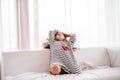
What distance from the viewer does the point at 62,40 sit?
8.46ft

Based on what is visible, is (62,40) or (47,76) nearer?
(47,76)

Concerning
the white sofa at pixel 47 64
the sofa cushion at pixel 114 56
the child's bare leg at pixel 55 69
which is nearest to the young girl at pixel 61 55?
the child's bare leg at pixel 55 69

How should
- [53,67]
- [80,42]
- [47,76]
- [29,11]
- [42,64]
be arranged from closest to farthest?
[47,76], [53,67], [42,64], [29,11], [80,42]

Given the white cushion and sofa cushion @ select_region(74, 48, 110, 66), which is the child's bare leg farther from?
sofa cushion @ select_region(74, 48, 110, 66)

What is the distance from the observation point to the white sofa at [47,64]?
2169mm

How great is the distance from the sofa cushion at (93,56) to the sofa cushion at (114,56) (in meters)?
0.07

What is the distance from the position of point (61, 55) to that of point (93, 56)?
0.56 m

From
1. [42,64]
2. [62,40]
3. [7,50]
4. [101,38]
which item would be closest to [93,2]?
[101,38]

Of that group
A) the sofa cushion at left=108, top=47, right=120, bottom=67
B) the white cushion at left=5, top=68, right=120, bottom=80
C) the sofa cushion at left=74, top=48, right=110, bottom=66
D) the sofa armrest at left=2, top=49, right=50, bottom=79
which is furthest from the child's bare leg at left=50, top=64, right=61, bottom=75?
the sofa cushion at left=108, top=47, right=120, bottom=67

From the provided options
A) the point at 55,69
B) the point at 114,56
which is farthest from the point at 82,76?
the point at 114,56

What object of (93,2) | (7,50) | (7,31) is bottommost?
(7,50)

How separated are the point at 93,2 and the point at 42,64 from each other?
1.32 metres

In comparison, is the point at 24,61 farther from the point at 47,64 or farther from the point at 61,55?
the point at 61,55

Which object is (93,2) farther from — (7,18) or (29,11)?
(7,18)
